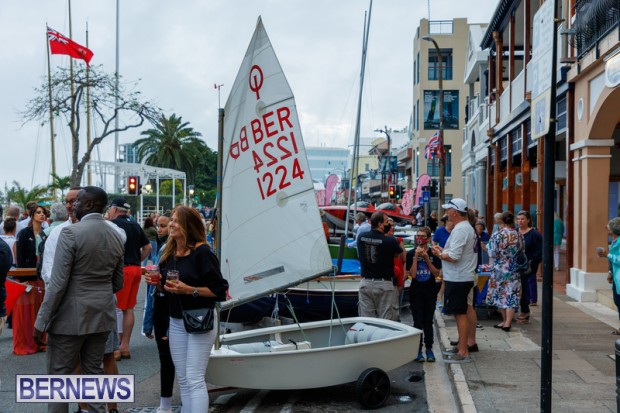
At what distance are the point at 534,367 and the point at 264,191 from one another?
3776 millimetres

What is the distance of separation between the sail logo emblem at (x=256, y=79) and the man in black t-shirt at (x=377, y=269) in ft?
7.93

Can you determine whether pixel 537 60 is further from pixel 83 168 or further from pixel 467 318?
pixel 83 168

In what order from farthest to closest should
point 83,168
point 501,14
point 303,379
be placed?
point 83,168 < point 501,14 < point 303,379

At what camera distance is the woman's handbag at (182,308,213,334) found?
509 cm

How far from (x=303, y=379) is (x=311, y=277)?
1.02m

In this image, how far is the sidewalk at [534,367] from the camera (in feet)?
21.1

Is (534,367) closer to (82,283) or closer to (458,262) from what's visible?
(458,262)

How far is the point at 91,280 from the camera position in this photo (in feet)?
16.8

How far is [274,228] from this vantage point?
22.1ft

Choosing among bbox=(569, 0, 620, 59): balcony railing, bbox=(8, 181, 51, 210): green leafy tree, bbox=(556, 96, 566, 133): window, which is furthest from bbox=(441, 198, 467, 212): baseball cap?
bbox=(8, 181, 51, 210): green leafy tree

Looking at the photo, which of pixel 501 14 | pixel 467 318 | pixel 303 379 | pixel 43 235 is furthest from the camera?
pixel 501 14

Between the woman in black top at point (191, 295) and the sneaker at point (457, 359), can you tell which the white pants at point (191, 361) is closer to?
the woman in black top at point (191, 295)

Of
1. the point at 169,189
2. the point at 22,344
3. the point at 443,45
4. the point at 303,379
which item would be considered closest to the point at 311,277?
the point at 303,379

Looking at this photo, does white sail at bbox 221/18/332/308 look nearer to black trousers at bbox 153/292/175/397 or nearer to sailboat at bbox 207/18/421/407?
sailboat at bbox 207/18/421/407
